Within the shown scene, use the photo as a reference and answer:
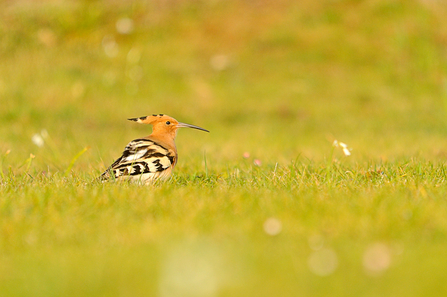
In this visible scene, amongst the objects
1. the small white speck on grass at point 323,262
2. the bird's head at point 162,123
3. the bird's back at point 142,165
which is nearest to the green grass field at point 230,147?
the small white speck on grass at point 323,262

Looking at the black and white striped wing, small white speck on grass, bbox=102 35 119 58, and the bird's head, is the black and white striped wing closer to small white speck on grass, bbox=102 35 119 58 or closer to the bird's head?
the bird's head

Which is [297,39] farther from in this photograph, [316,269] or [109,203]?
[316,269]

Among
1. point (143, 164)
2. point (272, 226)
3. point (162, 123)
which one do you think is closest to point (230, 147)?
point (162, 123)

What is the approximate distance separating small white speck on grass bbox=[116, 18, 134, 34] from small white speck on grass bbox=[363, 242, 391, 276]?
10387mm

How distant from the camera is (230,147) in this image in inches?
327

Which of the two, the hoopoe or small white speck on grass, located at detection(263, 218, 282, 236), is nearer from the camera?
small white speck on grass, located at detection(263, 218, 282, 236)

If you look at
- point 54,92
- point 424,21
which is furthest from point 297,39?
point 54,92

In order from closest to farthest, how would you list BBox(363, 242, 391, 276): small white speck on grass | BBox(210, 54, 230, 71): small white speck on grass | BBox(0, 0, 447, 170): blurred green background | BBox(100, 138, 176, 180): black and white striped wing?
BBox(363, 242, 391, 276): small white speck on grass < BBox(100, 138, 176, 180): black and white striped wing < BBox(0, 0, 447, 170): blurred green background < BBox(210, 54, 230, 71): small white speck on grass

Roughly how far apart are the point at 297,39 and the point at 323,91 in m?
2.01

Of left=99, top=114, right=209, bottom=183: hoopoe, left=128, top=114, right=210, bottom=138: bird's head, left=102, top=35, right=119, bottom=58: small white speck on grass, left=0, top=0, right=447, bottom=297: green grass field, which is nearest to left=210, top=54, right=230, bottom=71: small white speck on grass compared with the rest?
left=0, top=0, right=447, bottom=297: green grass field

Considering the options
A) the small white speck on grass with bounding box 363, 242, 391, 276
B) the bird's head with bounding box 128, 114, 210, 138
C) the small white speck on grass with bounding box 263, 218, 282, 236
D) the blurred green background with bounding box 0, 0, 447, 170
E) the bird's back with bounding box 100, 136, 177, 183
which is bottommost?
the small white speck on grass with bounding box 363, 242, 391, 276

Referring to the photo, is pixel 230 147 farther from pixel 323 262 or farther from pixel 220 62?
pixel 323 262

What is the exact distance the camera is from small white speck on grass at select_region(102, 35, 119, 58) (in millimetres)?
12328

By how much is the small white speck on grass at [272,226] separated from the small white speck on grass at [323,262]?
0.35 meters
